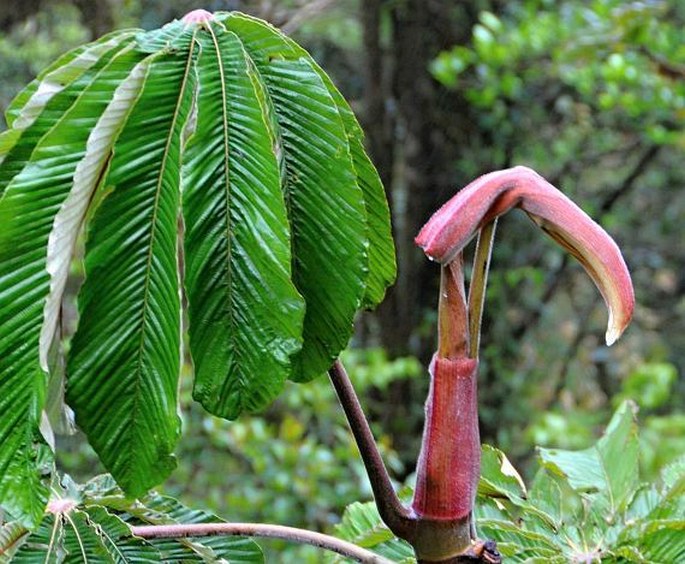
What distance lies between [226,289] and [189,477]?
1.86m

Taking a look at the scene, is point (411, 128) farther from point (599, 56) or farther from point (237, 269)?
point (237, 269)

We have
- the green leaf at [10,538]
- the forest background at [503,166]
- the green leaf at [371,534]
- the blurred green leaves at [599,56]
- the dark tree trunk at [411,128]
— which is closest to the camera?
the green leaf at [10,538]

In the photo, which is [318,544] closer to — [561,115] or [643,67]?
[643,67]

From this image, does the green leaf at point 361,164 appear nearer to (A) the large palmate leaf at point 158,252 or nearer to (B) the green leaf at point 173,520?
(A) the large palmate leaf at point 158,252

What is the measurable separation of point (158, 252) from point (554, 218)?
0.18m

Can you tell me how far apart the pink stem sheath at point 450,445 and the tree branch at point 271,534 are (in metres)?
0.06

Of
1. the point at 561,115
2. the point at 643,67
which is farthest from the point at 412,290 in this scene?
the point at 643,67

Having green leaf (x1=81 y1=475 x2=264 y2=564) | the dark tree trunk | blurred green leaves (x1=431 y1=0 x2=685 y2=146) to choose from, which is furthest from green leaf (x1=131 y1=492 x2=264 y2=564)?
the dark tree trunk

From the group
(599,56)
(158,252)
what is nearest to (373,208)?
(158,252)

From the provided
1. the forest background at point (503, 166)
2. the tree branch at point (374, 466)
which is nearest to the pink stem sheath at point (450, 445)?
the tree branch at point (374, 466)

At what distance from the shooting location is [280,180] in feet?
1.44

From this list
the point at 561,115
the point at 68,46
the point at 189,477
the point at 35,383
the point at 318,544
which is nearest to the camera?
the point at 35,383

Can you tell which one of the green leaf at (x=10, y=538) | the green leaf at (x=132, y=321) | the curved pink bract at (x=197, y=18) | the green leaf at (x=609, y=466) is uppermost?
the curved pink bract at (x=197, y=18)

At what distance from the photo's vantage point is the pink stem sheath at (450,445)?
17.6 inches
